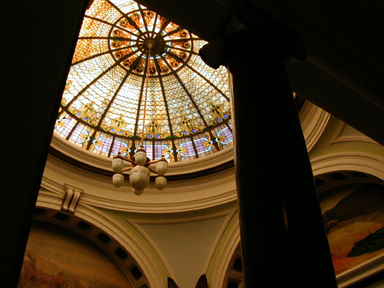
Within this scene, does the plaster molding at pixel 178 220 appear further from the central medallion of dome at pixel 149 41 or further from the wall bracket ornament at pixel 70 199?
the central medallion of dome at pixel 149 41

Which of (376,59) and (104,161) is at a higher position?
(104,161)

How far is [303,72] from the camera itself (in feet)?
13.3

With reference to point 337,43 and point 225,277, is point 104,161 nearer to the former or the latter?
point 225,277

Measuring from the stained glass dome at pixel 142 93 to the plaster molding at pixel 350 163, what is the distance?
3.84m

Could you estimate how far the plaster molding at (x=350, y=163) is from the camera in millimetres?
7266

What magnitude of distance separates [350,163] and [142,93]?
705cm

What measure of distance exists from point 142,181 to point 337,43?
4.41 m

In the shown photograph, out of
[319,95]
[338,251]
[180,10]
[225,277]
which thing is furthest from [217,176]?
[180,10]

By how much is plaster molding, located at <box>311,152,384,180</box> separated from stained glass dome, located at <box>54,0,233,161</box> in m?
3.84

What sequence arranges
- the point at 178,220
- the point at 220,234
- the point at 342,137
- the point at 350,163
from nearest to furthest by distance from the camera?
the point at 350,163
the point at 342,137
the point at 220,234
the point at 178,220

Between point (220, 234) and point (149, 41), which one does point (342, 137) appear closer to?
point (220, 234)

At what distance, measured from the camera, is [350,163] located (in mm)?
7863

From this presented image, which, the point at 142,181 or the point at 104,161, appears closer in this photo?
the point at 142,181

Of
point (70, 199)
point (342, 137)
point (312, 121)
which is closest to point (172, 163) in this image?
point (70, 199)
